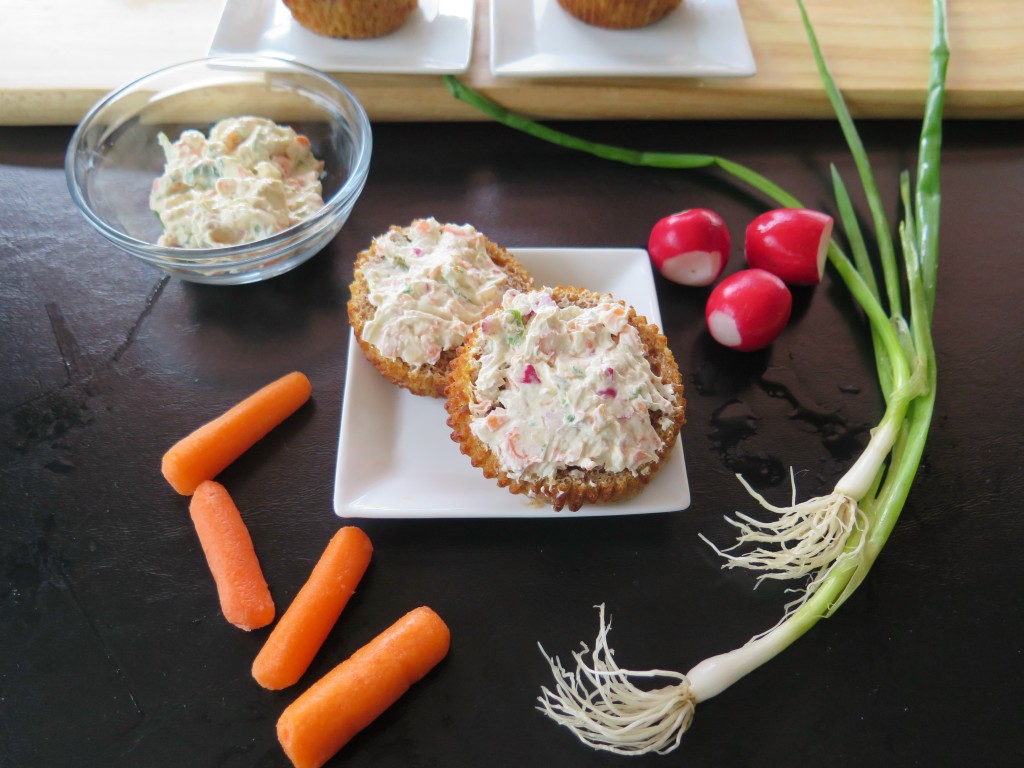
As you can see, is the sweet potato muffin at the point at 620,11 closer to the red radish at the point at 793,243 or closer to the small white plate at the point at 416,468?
the red radish at the point at 793,243

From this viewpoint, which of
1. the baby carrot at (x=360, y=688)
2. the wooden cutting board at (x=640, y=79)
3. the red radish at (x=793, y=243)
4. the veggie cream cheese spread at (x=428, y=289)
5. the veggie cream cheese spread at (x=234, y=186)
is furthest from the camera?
the wooden cutting board at (x=640, y=79)

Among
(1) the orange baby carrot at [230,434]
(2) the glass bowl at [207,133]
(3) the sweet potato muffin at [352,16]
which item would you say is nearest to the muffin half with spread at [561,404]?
(1) the orange baby carrot at [230,434]

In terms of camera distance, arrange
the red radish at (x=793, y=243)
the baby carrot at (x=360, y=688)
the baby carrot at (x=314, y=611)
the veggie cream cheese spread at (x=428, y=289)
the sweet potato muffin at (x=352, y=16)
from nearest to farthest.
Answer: the baby carrot at (x=360, y=688) → the baby carrot at (x=314, y=611) → the veggie cream cheese spread at (x=428, y=289) → the red radish at (x=793, y=243) → the sweet potato muffin at (x=352, y=16)

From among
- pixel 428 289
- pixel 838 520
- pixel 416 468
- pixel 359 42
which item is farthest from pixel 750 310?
pixel 359 42

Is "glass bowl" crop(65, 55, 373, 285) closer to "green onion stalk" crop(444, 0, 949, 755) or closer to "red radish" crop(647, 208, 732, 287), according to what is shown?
"red radish" crop(647, 208, 732, 287)

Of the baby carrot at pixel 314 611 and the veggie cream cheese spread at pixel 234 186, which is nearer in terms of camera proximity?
the baby carrot at pixel 314 611

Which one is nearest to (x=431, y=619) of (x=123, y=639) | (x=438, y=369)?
(x=438, y=369)
